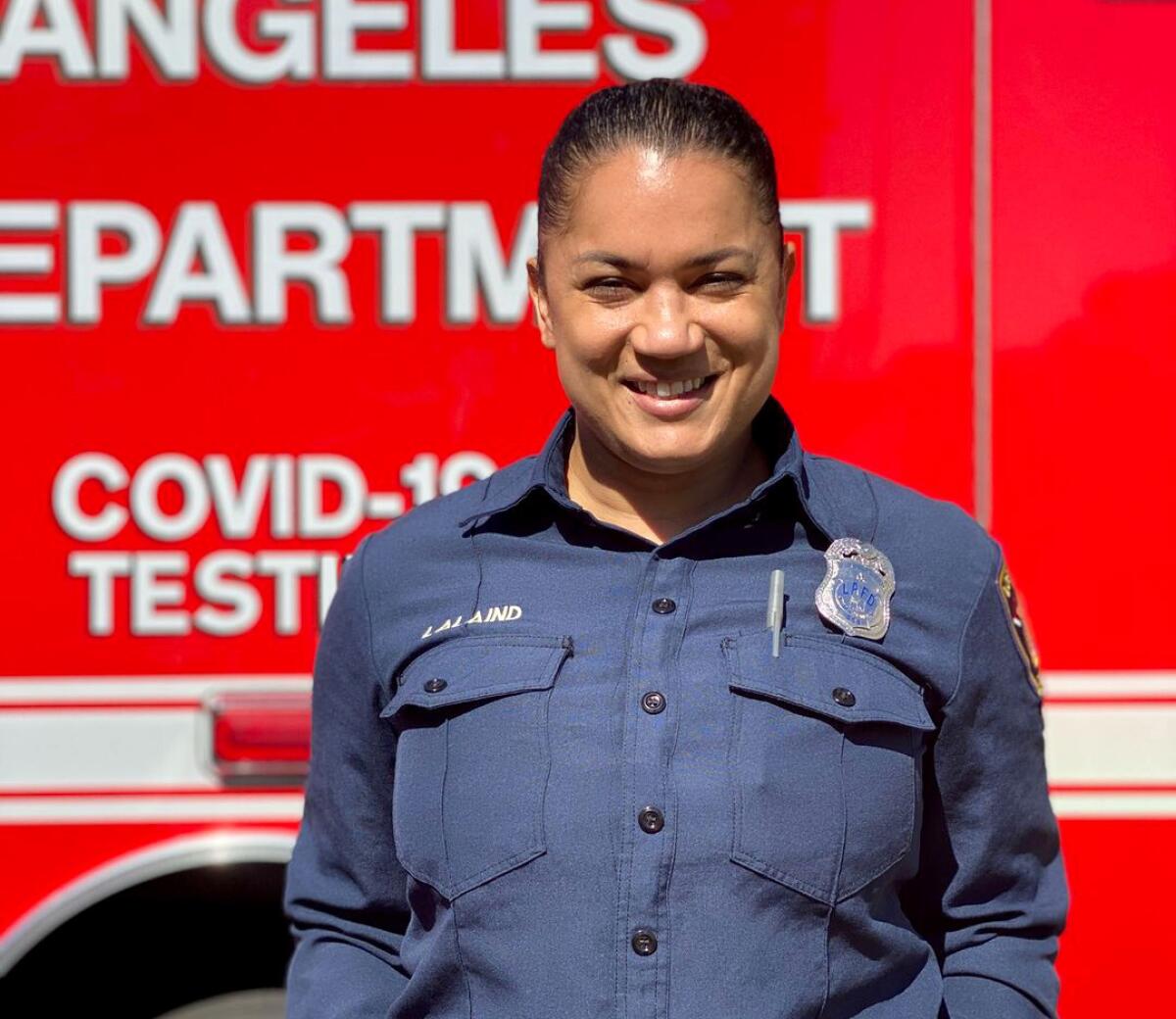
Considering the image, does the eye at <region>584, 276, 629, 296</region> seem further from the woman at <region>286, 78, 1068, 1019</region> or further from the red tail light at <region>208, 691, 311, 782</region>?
the red tail light at <region>208, 691, 311, 782</region>

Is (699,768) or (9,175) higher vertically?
(9,175)

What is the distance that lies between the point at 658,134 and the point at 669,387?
212 mm

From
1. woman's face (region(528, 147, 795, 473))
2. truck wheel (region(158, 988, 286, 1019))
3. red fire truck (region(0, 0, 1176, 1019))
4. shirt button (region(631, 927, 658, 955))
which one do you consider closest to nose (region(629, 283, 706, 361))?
woman's face (region(528, 147, 795, 473))

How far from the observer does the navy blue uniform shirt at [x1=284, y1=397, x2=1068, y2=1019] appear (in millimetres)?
1168

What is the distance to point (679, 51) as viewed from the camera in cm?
212

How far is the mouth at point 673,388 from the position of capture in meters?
1.24

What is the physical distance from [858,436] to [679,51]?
0.61 m

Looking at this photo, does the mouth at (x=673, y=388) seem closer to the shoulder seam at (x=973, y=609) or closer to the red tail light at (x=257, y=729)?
the shoulder seam at (x=973, y=609)

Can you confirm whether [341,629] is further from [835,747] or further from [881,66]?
[881,66]

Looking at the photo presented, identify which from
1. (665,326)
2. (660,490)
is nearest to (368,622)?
(660,490)

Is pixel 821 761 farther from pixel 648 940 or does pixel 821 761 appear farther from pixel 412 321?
pixel 412 321

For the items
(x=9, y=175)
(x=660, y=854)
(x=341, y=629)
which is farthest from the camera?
(x=9, y=175)

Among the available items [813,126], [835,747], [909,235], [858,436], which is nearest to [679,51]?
[813,126]

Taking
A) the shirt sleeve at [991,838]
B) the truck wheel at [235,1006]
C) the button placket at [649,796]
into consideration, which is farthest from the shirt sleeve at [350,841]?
the truck wheel at [235,1006]
